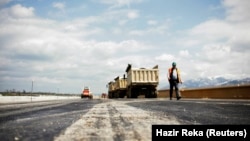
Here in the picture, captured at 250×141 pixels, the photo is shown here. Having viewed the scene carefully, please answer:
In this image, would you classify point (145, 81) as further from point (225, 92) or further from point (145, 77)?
point (225, 92)

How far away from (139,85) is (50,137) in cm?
2627

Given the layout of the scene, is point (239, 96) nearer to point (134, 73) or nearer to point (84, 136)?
point (134, 73)

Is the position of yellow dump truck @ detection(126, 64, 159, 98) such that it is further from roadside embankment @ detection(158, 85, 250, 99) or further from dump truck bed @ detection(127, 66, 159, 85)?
roadside embankment @ detection(158, 85, 250, 99)

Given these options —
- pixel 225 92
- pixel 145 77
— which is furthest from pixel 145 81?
pixel 225 92

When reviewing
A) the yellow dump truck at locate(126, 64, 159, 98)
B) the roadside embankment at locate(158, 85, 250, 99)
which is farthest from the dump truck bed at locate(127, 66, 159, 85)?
the roadside embankment at locate(158, 85, 250, 99)

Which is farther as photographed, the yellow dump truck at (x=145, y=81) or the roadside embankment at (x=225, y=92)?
the yellow dump truck at (x=145, y=81)

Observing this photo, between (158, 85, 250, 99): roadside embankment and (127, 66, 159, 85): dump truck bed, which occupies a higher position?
(127, 66, 159, 85): dump truck bed

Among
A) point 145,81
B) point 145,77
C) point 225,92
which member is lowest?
point 225,92

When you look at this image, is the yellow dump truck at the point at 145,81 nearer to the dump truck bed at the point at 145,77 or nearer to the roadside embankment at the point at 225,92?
the dump truck bed at the point at 145,77

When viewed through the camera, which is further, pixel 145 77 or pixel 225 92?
pixel 145 77

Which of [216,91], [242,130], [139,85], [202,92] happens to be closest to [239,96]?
[216,91]

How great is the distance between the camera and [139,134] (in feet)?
10.1

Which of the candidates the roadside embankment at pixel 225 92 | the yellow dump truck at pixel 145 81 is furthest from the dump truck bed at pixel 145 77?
the roadside embankment at pixel 225 92

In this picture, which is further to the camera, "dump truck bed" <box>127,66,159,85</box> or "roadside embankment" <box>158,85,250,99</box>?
"dump truck bed" <box>127,66,159,85</box>
